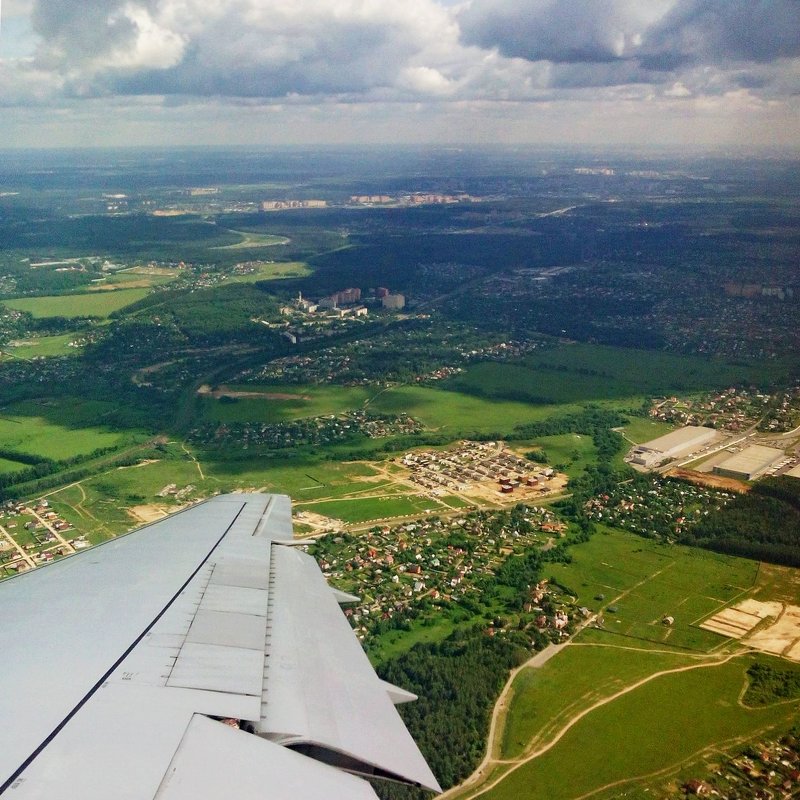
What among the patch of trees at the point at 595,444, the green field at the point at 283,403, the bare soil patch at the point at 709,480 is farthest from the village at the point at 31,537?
the bare soil patch at the point at 709,480

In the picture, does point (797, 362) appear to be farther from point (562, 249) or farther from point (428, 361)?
point (562, 249)

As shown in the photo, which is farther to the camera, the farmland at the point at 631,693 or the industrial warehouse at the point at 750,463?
the industrial warehouse at the point at 750,463

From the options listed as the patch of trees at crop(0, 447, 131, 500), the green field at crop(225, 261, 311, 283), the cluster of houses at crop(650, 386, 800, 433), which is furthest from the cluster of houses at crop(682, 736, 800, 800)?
the green field at crop(225, 261, 311, 283)

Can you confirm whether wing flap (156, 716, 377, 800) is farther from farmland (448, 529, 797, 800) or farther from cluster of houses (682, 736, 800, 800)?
cluster of houses (682, 736, 800, 800)

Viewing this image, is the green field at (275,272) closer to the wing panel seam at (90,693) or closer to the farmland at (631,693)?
the farmland at (631,693)

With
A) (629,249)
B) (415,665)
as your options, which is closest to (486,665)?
(415,665)

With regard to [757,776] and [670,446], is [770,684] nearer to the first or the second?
[757,776]
